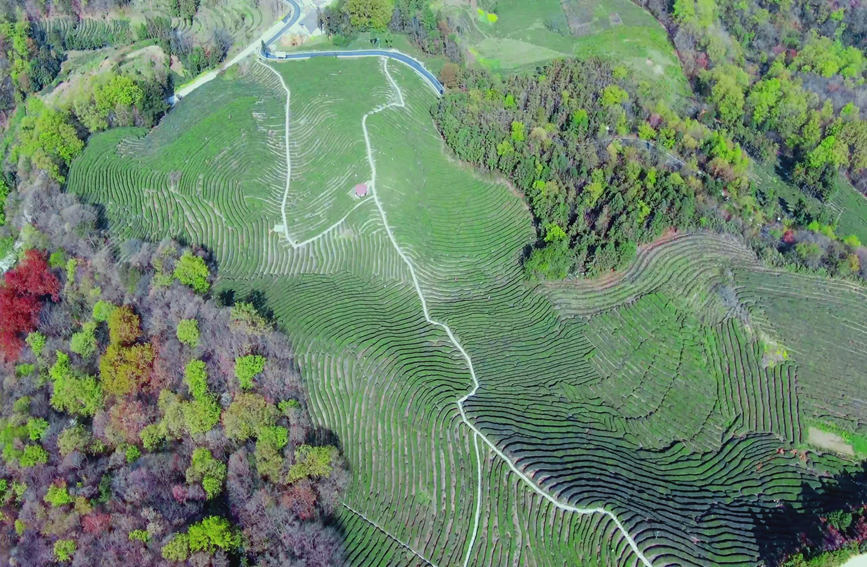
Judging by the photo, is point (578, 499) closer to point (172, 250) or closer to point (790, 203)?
point (172, 250)

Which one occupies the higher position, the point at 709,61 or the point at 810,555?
the point at 709,61

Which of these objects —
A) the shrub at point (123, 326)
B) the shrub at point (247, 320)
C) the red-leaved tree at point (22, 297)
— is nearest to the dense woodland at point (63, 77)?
the red-leaved tree at point (22, 297)

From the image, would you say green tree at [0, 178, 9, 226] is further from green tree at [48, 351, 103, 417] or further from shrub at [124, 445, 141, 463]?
shrub at [124, 445, 141, 463]

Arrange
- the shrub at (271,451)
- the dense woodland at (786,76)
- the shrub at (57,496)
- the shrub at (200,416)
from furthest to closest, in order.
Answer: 1. the dense woodland at (786,76)
2. the shrub at (200,416)
3. the shrub at (57,496)
4. the shrub at (271,451)

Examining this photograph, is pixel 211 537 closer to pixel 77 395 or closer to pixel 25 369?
pixel 77 395

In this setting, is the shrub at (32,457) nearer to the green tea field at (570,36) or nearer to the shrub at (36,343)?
the shrub at (36,343)

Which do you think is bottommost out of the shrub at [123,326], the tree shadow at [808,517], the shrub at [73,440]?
the shrub at [73,440]

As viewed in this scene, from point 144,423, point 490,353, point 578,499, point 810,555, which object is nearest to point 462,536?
point 578,499
